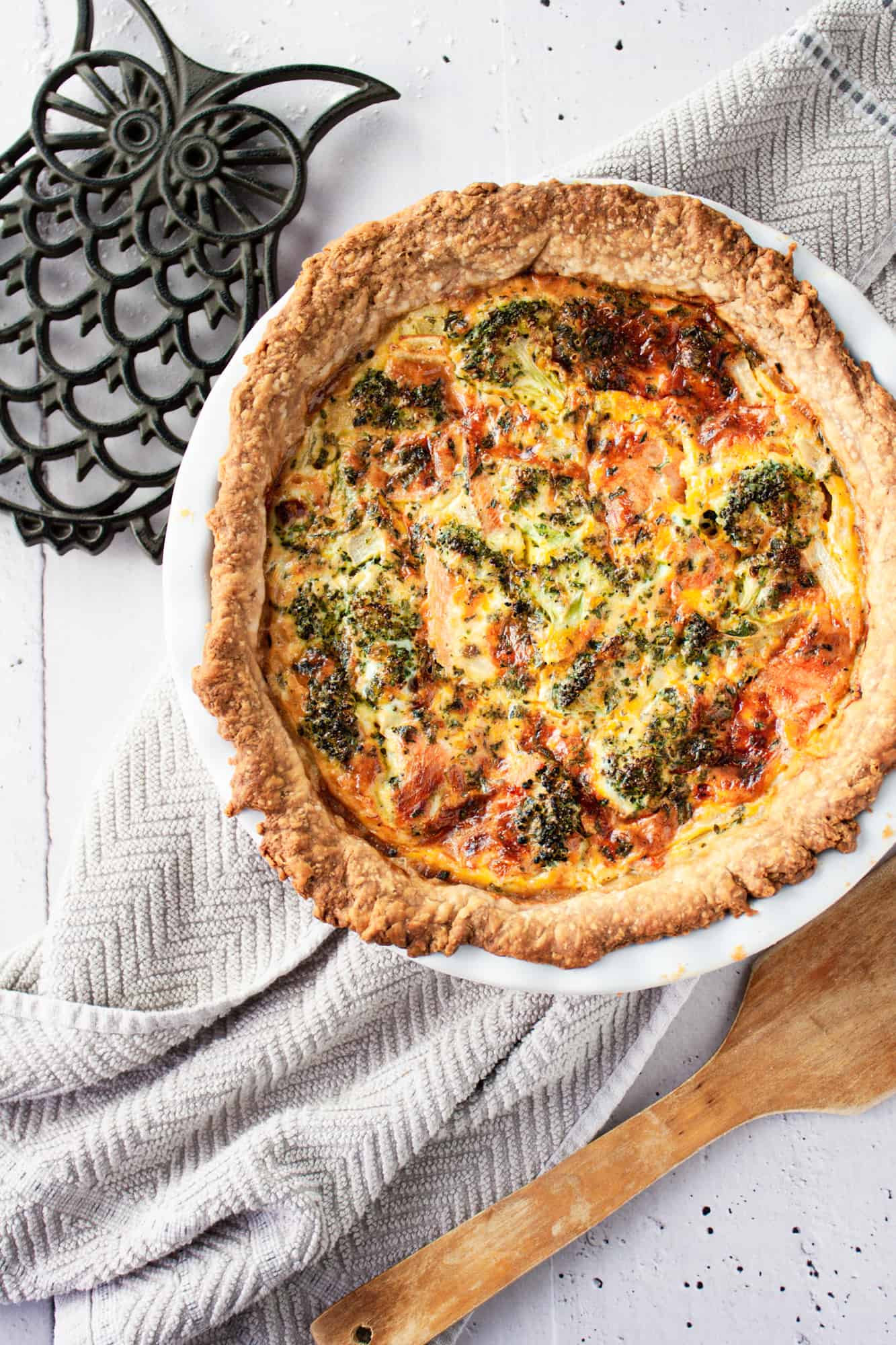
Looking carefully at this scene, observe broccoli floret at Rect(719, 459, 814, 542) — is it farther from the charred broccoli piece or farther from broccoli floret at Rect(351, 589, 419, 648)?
broccoli floret at Rect(351, 589, 419, 648)

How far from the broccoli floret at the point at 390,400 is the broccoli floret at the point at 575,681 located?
1.92 ft

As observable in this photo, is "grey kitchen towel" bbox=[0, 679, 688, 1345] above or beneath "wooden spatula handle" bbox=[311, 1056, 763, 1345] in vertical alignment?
above

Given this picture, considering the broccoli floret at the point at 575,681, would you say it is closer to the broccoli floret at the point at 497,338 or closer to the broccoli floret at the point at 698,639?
the broccoli floret at the point at 698,639

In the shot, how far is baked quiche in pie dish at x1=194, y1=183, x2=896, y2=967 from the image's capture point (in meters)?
2.18

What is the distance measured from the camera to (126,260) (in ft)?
8.59

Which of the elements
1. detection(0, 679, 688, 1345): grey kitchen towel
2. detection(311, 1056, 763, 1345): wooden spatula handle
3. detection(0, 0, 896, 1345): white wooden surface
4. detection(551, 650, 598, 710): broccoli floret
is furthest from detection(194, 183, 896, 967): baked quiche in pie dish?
detection(311, 1056, 763, 1345): wooden spatula handle

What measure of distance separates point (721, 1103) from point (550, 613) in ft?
4.15

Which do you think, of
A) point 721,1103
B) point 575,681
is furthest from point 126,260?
point 721,1103

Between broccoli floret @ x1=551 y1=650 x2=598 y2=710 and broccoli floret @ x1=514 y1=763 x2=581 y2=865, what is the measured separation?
0.14 metres

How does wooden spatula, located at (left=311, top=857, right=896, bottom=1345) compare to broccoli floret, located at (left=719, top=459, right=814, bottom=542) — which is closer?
broccoli floret, located at (left=719, top=459, right=814, bottom=542)

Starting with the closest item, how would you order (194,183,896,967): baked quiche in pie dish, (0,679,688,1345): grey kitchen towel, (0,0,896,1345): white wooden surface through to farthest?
1. (194,183,896,967): baked quiche in pie dish
2. (0,679,688,1345): grey kitchen towel
3. (0,0,896,1345): white wooden surface

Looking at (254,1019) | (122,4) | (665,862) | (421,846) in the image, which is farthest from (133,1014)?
(122,4)

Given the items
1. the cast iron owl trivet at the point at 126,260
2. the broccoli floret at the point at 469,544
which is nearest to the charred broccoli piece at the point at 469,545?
the broccoli floret at the point at 469,544

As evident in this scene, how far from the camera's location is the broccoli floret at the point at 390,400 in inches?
88.5
